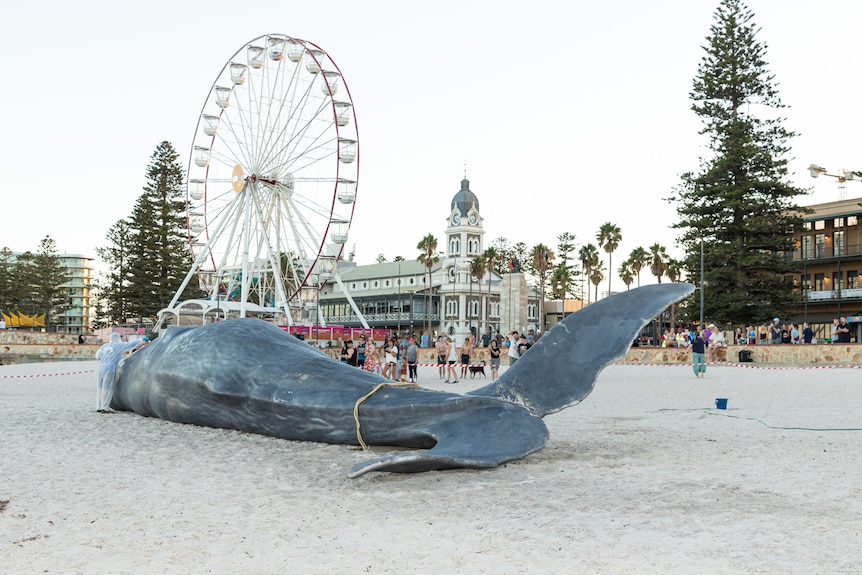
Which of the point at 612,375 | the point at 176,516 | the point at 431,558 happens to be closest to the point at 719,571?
the point at 431,558

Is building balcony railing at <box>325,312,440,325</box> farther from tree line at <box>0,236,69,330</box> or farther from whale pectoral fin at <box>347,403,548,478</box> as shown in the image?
whale pectoral fin at <box>347,403,548,478</box>

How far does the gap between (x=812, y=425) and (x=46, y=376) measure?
21.8 m

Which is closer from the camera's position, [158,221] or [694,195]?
[694,195]

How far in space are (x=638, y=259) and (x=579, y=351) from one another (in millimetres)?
64685

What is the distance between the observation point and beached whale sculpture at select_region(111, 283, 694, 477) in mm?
6918

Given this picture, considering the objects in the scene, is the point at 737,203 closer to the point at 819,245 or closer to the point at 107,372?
the point at 819,245

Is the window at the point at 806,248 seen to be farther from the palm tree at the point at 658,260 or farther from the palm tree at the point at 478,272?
the palm tree at the point at 478,272

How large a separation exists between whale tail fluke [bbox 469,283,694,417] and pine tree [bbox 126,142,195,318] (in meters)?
57.2

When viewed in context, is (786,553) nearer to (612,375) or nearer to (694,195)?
(612,375)

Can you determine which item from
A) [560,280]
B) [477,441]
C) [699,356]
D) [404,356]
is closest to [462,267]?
[560,280]

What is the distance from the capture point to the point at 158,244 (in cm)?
6200

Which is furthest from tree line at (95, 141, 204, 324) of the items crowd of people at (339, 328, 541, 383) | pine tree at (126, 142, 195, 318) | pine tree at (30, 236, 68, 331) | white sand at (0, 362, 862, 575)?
white sand at (0, 362, 862, 575)

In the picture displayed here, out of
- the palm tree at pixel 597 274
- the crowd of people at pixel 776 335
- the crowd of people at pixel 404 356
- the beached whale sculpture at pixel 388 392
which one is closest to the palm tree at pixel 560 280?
the palm tree at pixel 597 274

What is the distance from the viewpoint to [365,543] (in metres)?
4.87
